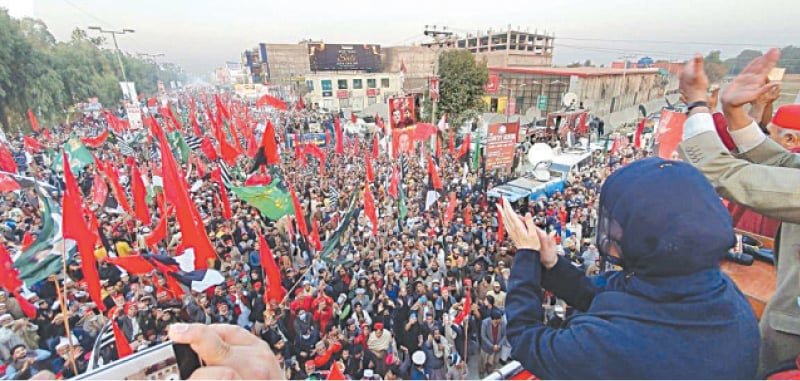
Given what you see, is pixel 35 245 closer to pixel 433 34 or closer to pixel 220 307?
pixel 220 307

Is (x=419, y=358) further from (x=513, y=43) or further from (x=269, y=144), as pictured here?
(x=513, y=43)

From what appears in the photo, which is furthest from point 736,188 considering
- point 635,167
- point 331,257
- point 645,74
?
point 645,74

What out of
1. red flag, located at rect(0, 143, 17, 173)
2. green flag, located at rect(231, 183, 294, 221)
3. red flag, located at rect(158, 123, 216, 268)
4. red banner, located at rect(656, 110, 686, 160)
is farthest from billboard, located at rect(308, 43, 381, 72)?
red banner, located at rect(656, 110, 686, 160)

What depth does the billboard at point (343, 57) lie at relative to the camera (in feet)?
150

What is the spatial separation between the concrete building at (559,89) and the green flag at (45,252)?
26775 mm

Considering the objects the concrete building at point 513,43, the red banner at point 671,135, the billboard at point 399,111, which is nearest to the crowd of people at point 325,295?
the red banner at point 671,135

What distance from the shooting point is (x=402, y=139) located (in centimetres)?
1348

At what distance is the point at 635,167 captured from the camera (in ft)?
3.57

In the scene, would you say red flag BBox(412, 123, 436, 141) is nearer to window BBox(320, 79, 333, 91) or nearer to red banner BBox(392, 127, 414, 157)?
red banner BBox(392, 127, 414, 157)

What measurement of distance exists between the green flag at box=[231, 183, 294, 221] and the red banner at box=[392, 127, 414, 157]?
5.31 metres

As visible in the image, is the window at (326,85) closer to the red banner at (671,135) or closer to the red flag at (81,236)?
the red flag at (81,236)

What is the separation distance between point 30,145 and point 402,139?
14.7m

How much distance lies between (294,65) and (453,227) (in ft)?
159

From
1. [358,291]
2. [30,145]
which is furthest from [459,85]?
[30,145]
